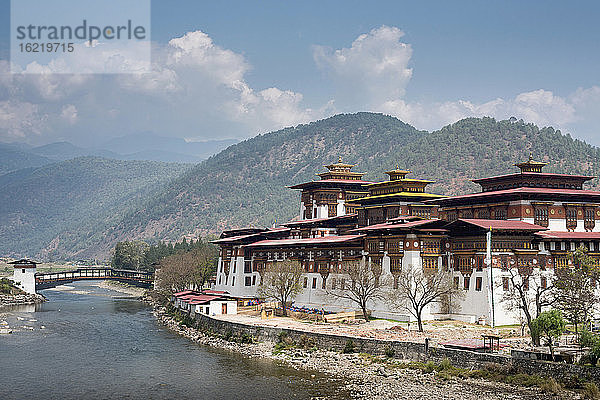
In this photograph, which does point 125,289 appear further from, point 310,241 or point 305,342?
point 305,342

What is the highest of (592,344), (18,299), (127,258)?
(127,258)

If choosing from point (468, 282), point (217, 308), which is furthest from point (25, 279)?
point (468, 282)

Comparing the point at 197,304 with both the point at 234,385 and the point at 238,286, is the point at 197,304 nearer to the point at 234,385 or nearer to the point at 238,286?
the point at 238,286

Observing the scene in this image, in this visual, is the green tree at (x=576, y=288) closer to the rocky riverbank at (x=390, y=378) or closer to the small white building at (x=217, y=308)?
the rocky riverbank at (x=390, y=378)

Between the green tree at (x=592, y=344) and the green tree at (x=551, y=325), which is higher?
the green tree at (x=551, y=325)

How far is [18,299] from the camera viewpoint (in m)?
117

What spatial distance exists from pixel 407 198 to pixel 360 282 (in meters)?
17.0

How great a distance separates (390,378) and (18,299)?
83.6m

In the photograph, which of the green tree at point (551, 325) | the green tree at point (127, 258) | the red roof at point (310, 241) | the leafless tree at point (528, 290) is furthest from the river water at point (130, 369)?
the green tree at point (127, 258)

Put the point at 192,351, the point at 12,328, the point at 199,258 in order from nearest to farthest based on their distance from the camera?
the point at 192,351
the point at 12,328
the point at 199,258

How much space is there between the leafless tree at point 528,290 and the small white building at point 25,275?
86.2 meters

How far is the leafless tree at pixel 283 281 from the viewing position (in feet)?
272

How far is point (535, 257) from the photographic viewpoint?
71938 mm

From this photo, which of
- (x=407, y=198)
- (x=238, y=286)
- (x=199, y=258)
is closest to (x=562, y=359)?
(x=407, y=198)
